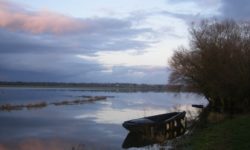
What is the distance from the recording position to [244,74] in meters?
35.8

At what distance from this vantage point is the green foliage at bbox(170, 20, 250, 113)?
36438 millimetres

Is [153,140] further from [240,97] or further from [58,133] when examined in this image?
[240,97]

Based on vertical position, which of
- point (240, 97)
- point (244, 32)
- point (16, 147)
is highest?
point (244, 32)

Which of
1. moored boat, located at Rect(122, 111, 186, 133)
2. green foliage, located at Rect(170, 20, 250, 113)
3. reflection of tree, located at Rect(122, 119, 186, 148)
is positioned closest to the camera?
reflection of tree, located at Rect(122, 119, 186, 148)

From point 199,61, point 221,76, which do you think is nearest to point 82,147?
point 221,76

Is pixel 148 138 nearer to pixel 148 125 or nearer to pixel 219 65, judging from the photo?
pixel 148 125

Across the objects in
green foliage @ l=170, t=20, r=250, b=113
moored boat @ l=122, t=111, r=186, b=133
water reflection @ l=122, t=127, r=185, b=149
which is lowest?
water reflection @ l=122, t=127, r=185, b=149

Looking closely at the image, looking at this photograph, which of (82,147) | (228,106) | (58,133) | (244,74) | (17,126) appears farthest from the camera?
(228,106)

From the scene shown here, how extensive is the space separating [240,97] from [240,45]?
231 inches

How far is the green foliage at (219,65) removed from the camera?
36.4 m

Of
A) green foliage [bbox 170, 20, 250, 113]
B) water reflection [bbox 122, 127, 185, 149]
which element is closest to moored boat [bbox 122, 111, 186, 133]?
water reflection [bbox 122, 127, 185, 149]

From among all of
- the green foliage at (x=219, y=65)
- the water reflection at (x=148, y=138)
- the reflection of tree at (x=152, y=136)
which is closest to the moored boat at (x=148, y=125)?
the reflection of tree at (x=152, y=136)

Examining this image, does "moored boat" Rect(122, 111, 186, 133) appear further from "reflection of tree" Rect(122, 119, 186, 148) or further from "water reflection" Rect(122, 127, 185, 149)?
"water reflection" Rect(122, 127, 185, 149)

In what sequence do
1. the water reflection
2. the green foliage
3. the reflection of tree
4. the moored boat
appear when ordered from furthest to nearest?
the green foliage
the moored boat
the reflection of tree
the water reflection
